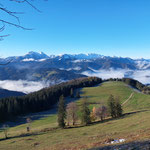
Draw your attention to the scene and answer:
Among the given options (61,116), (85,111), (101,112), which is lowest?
(101,112)

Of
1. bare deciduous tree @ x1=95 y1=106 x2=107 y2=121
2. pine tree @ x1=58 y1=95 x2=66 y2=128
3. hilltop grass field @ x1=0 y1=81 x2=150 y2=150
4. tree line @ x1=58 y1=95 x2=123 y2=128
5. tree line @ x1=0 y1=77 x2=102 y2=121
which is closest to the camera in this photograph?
hilltop grass field @ x1=0 y1=81 x2=150 y2=150

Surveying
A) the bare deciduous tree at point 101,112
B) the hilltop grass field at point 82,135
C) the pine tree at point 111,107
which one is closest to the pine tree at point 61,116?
the hilltop grass field at point 82,135

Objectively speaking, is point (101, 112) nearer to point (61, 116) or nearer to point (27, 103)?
point (61, 116)

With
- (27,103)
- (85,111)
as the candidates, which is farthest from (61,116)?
(27,103)

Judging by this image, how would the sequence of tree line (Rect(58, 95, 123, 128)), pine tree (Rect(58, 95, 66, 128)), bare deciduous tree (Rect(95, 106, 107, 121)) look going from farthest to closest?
bare deciduous tree (Rect(95, 106, 107, 121)) → tree line (Rect(58, 95, 123, 128)) → pine tree (Rect(58, 95, 66, 128))

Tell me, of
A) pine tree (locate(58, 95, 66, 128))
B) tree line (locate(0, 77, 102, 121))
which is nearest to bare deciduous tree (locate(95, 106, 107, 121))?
pine tree (locate(58, 95, 66, 128))

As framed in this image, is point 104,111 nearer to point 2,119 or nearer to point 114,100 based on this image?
point 114,100

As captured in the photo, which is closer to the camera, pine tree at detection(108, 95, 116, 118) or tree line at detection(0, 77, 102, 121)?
pine tree at detection(108, 95, 116, 118)

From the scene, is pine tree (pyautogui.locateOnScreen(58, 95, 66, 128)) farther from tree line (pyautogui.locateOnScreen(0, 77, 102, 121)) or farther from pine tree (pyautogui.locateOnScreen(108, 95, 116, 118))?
tree line (pyautogui.locateOnScreen(0, 77, 102, 121))

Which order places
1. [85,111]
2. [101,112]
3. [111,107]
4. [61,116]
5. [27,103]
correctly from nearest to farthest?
[61,116]
[85,111]
[111,107]
[101,112]
[27,103]

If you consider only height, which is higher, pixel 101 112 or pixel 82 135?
pixel 101 112

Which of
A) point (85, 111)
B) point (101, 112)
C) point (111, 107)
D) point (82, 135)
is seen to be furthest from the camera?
point (101, 112)

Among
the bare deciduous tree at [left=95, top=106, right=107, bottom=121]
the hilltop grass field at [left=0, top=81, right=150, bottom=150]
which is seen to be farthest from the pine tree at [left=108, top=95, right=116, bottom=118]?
the hilltop grass field at [left=0, top=81, right=150, bottom=150]

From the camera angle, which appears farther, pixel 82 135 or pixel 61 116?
pixel 61 116
